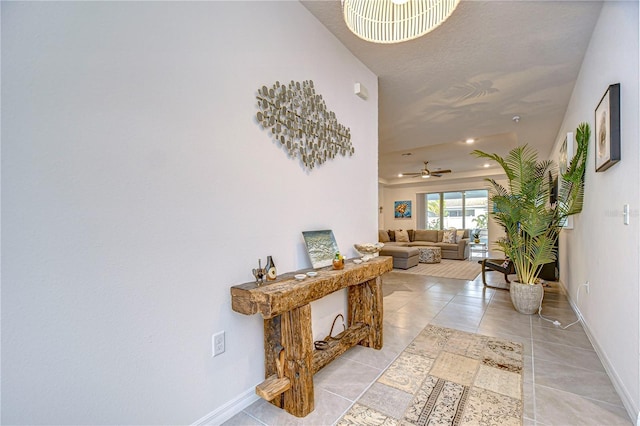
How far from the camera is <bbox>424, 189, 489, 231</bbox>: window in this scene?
32.0ft

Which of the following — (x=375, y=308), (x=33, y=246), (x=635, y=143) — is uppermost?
(x=635, y=143)

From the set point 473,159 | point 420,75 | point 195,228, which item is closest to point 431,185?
point 473,159

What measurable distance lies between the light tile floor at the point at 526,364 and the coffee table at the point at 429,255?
3.47 meters

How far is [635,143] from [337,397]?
7.28 ft

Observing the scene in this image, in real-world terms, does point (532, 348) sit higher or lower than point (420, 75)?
lower

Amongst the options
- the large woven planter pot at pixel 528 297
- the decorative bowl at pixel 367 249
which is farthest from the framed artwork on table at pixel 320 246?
the large woven planter pot at pixel 528 297

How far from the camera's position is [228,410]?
1599mm

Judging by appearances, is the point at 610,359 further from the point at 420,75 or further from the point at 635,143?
the point at 420,75

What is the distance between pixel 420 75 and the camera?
3.06 meters

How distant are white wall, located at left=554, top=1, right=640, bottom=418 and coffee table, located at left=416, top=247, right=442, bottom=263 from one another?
4.77 metres

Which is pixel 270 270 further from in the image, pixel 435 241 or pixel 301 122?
pixel 435 241

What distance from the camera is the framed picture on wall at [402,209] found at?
1079 cm

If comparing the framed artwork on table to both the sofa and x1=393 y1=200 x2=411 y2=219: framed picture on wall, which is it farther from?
x1=393 y1=200 x2=411 y2=219: framed picture on wall

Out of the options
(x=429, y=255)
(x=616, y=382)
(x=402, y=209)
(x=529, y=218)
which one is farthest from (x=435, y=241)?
(x=616, y=382)
